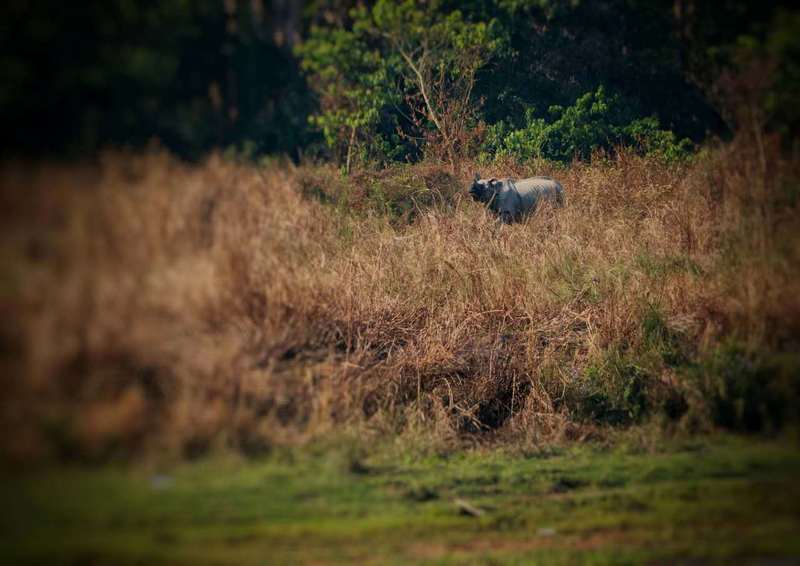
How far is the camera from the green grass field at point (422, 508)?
3809 millimetres

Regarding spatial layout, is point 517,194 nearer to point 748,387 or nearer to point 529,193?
point 529,193

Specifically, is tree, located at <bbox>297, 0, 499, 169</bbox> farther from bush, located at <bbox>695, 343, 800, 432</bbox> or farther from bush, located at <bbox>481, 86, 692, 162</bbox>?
bush, located at <bbox>695, 343, 800, 432</bbox>

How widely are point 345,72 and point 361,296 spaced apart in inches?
78.6

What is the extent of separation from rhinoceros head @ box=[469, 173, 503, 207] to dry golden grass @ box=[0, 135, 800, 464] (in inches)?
5.4

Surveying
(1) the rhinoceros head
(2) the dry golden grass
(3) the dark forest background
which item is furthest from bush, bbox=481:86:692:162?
(1) the rhinoceros head

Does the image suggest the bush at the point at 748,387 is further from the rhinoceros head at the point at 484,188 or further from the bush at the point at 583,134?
the rhinoceros head at the point at 484,188

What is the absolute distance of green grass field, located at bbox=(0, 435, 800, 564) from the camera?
3.81 meters

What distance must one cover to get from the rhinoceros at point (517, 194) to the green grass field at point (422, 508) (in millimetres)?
3774

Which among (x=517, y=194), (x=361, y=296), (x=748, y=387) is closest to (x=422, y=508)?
(x=361, y=296)

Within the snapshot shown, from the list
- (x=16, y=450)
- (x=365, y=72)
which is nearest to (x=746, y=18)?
(x=365, y=72)

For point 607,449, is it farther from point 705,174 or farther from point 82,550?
point 82,550

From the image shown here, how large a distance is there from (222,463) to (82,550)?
2.67ft

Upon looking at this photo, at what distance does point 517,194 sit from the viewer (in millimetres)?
9945

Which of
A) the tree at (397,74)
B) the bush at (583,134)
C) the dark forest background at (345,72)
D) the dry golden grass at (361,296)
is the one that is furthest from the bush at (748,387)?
the tree at (397,74)
